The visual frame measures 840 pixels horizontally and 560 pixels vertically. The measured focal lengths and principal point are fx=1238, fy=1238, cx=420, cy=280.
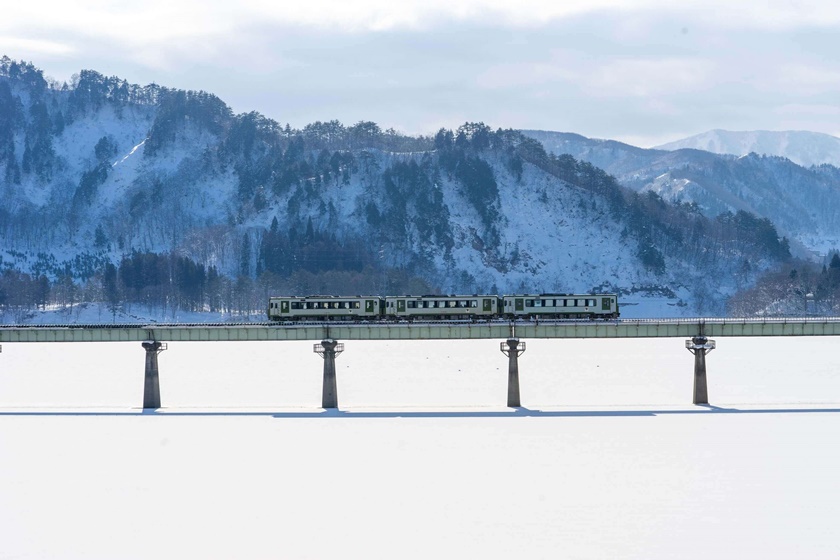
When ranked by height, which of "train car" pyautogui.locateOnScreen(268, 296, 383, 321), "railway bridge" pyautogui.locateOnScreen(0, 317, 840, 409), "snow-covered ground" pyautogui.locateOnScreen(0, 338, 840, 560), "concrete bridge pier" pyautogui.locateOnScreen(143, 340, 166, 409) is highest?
"train car" pyautogui.locateOnScreen(268, 296, 383, 321)

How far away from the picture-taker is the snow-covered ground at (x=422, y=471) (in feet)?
177

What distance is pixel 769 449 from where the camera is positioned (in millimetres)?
73438

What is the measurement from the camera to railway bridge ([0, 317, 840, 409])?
93.3 m

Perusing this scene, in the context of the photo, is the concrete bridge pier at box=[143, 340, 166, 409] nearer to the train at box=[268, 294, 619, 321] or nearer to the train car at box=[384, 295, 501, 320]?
the train at box=[268, 294, 619, 321]

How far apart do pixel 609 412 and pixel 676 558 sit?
4062cm

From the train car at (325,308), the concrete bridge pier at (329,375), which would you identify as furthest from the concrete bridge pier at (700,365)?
the train car at (325,308)

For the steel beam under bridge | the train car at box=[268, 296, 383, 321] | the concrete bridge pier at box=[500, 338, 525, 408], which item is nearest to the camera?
the concrete bridge pier at box=[500, 338, 525, 408]

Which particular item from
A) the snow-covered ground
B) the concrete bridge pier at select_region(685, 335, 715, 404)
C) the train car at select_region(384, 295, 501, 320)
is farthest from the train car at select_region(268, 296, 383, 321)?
the concrete bridge pier at select_region(685, 335, 715, 404)

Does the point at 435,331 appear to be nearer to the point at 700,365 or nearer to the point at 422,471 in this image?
the point at 700,365

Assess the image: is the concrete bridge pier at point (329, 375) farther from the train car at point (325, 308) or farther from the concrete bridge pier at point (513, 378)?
the train car at point (325, 308)

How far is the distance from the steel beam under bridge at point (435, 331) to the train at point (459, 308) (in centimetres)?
2066

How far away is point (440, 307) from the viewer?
120625 mm

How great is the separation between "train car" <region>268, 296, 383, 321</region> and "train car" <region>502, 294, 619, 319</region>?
1305cm

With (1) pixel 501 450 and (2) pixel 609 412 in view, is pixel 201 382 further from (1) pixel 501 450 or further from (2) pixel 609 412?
(1) pixel 501 450
